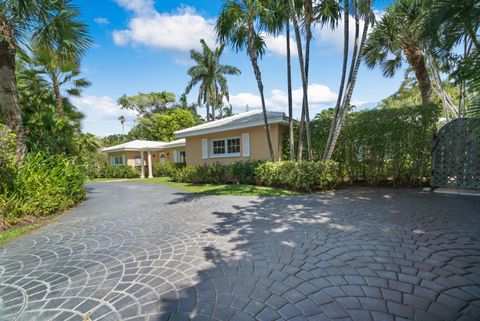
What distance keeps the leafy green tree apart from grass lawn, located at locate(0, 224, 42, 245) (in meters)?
33.3

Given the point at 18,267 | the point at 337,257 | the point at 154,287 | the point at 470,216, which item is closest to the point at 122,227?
the point at 18,267

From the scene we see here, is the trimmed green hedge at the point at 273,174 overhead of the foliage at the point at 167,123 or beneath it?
beneath

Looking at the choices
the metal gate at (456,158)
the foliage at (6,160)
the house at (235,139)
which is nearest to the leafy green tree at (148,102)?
the house at (235,139)

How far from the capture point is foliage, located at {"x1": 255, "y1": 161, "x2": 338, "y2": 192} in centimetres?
827

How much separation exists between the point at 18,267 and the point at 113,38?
33.4 ft

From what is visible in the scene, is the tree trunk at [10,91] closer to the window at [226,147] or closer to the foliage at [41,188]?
the foliage at [41,188]

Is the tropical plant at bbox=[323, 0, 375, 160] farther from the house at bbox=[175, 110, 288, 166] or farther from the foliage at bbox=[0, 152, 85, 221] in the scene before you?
the foliage at bbox=[0, 152, 85, 221]

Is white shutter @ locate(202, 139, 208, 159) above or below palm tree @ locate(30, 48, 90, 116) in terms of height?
below

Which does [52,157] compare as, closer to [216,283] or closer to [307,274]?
[216,283]

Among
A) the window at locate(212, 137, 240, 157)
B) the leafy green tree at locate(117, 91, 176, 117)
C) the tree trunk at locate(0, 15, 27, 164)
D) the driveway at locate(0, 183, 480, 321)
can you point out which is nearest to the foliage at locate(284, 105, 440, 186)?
the driveway at locate(0, 183, 480, 321)

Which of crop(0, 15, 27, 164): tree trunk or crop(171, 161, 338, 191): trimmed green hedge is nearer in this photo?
crop(0, 15, 27, 164): tree trunk

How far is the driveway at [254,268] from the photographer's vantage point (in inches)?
79.5

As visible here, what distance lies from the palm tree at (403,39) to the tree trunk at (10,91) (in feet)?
42.9

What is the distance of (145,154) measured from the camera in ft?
80.2
